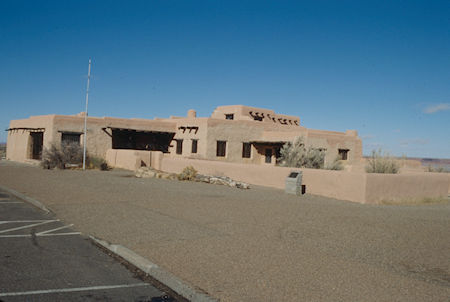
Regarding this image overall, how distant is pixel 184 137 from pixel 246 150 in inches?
208

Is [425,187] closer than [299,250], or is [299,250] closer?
[299,250]

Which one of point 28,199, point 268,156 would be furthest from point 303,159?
point 28,199

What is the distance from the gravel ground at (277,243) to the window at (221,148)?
61.7ft

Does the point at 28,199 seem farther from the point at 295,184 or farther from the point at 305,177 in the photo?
the point at 305,177

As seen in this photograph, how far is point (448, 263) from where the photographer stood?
655 centimetres

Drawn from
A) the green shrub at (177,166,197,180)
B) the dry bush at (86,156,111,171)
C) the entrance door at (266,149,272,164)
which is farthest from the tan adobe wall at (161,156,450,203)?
the entrance door at (266,149,272,164)

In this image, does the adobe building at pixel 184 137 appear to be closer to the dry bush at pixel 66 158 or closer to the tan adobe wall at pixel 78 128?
the tan adobe wall at pixel 78 128

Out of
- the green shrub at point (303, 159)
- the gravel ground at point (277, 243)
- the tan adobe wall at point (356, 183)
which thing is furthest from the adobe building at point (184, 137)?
the gravel ground at point (277, 243)

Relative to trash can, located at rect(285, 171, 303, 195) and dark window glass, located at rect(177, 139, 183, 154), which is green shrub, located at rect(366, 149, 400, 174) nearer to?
trash can, located at rect(285, 171, 303, 195)

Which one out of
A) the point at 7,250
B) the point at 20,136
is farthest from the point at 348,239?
the point at 20,136

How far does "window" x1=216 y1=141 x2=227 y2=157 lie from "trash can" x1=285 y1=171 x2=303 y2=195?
52.2 feet

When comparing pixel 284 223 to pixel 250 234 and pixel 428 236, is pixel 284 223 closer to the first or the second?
pixel 250 234

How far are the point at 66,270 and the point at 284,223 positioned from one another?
5.21 meters

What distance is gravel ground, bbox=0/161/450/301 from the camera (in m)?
5.13
